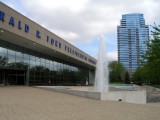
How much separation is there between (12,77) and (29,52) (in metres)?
3.96

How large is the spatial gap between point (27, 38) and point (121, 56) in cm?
9809

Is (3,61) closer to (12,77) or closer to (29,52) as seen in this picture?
(12,77)

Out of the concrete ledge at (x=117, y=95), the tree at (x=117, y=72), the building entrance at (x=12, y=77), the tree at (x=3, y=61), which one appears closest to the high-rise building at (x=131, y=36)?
the tree at (x=117, y=72)

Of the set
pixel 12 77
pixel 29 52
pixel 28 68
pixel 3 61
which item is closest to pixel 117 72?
pixel 29 52

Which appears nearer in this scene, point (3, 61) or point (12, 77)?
point (3, 61)

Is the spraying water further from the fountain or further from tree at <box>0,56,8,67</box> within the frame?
tree at <box>0,56,8,67</box>

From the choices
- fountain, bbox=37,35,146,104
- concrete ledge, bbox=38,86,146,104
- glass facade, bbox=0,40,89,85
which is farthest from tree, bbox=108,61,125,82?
concrete ledge, bbox=38,86,146,104

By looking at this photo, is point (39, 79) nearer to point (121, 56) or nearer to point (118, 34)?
point (118, 34)

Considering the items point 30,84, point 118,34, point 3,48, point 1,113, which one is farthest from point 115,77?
point 1,113

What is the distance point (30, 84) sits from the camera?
34812 mm

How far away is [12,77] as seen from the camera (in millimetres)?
32812

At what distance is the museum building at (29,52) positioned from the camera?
2563 cm

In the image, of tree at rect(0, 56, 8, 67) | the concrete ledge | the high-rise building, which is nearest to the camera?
the concrete ledge

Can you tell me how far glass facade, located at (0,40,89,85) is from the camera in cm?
2994
